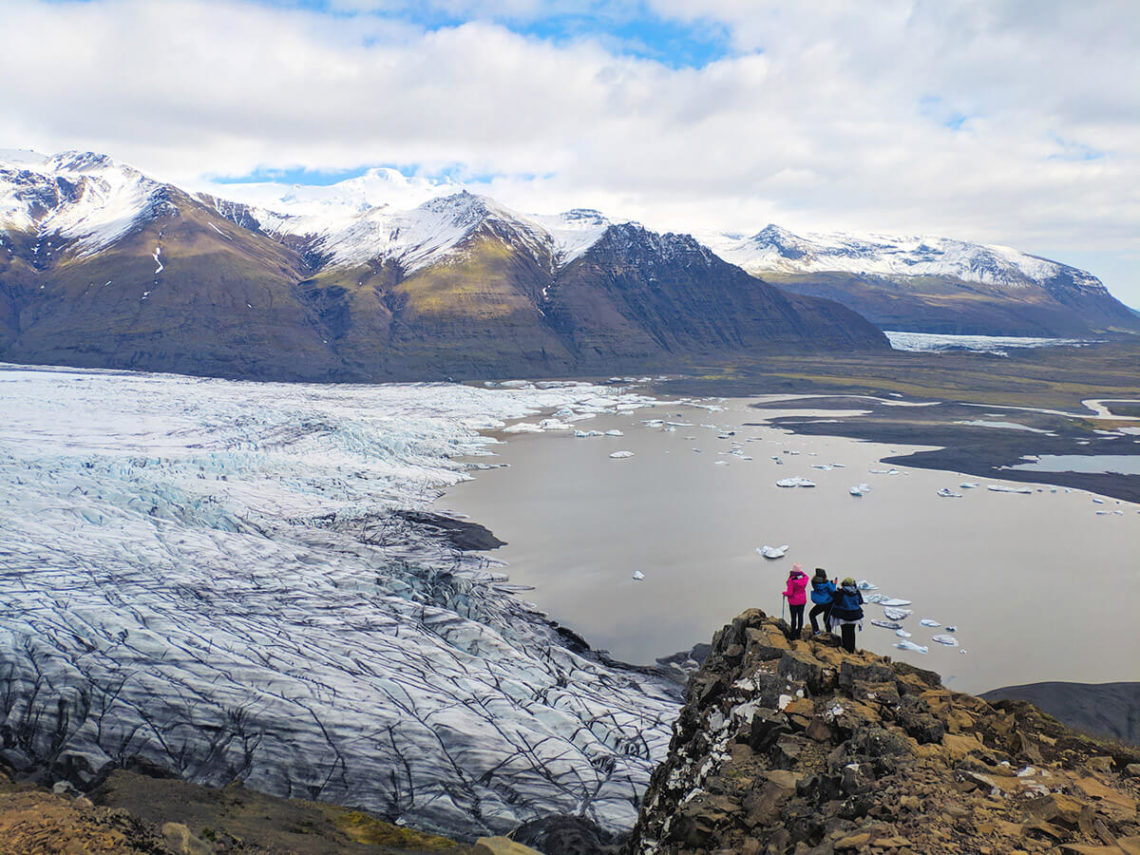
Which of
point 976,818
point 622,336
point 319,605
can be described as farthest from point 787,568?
point 622,336

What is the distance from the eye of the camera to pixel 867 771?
23.8ft

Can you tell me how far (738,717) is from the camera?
30.6 ft

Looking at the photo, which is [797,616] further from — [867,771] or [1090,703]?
[1090,703]

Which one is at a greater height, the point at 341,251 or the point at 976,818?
the point at 341,251

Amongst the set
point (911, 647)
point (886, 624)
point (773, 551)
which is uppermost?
point (773, 551)

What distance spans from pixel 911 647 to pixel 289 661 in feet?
53.1

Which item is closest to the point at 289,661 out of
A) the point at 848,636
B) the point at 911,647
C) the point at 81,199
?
the point at 848,636

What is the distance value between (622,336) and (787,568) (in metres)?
102

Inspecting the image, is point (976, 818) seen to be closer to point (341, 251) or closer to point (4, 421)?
point (4, 421)

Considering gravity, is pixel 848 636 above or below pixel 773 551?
above

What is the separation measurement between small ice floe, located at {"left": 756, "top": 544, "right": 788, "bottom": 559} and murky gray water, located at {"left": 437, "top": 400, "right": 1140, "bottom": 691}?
1.25ft

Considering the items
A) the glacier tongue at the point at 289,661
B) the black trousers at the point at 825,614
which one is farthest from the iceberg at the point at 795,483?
the black trousers at the point at 825,614

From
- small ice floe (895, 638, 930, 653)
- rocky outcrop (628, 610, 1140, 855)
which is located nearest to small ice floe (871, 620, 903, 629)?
small ice floe (895, 638, 930, 653)

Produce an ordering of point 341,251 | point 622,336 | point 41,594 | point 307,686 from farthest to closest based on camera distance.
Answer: point 341,251, point 622,336, point 41,594, point 307,686
